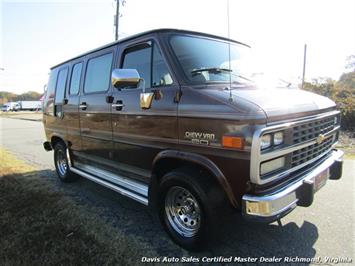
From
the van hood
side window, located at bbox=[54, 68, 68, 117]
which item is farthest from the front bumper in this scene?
side window, located at bbox=[54, 68, 68, 117]

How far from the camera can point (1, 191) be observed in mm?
5691

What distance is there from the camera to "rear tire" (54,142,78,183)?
630 cm

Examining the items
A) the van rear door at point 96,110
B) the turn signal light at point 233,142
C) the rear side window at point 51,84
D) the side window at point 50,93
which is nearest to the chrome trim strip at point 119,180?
the van rear door at point 96,110

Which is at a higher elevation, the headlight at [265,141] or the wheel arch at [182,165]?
the headlight at [265,141]

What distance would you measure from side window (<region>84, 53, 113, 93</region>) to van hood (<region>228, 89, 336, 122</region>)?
88.8 inches

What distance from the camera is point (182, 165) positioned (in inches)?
139

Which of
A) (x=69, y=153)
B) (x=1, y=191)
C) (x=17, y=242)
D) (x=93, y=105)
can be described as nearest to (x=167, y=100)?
(x=93, y=105)

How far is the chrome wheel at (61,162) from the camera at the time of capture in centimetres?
640

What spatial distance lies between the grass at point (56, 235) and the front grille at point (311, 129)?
1.97 metres

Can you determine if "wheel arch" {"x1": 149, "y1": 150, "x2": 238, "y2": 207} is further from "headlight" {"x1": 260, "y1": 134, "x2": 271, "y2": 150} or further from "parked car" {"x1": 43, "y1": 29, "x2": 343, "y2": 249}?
"headlight" {"x1": 260, "y1": 134, "x2": 271, "y2": 150}

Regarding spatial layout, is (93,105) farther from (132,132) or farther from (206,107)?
(206,107)

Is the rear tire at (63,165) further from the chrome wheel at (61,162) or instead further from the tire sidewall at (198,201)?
the tire sidewall at (198,201)

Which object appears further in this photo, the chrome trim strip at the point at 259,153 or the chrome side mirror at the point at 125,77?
the chrome side mirror at the point at 125,77

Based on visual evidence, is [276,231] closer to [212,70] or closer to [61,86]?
[212,70]
